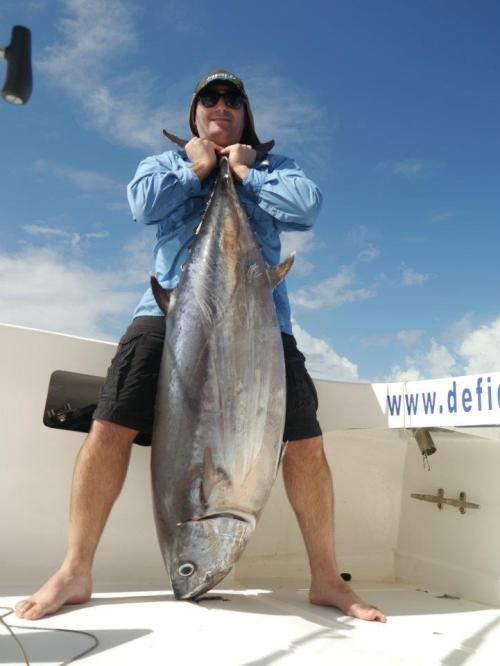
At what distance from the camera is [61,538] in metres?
2.46

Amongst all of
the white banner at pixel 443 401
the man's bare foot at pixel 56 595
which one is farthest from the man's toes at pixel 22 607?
the white banner at pixel 443 401

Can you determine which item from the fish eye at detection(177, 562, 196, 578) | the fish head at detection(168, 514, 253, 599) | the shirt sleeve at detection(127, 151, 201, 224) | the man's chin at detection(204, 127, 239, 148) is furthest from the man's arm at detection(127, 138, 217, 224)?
the fish eye at detection(177, 562, 196, 578)

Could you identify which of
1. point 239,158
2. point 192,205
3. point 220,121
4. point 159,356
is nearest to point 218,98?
point 220,121

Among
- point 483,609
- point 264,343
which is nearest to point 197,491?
point 264,343

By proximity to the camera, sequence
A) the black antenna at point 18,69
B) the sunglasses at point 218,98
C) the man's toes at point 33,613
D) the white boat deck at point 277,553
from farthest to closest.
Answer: the sunglasses at point 218,98
the man's toes at point 33,613
the white boat deck at point 277,553
the black antenna at point 18,69

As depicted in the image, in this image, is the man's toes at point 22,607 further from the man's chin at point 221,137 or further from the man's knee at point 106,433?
the man's chin at point 221,137

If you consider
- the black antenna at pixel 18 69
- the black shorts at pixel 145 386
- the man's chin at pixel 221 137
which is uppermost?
the man's chin at pixel 221 137

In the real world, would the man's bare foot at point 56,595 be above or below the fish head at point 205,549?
below

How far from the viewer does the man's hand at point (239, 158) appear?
2412 mm

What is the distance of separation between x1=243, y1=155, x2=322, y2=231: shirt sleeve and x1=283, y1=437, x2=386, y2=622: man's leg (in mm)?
851

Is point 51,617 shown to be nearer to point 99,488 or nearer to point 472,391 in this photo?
point 99,488

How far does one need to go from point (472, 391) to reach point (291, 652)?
4.51 feet

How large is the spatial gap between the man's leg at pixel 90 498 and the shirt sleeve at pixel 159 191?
0.80 metres

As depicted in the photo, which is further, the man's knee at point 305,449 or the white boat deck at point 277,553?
the man's knee at point 305,449
